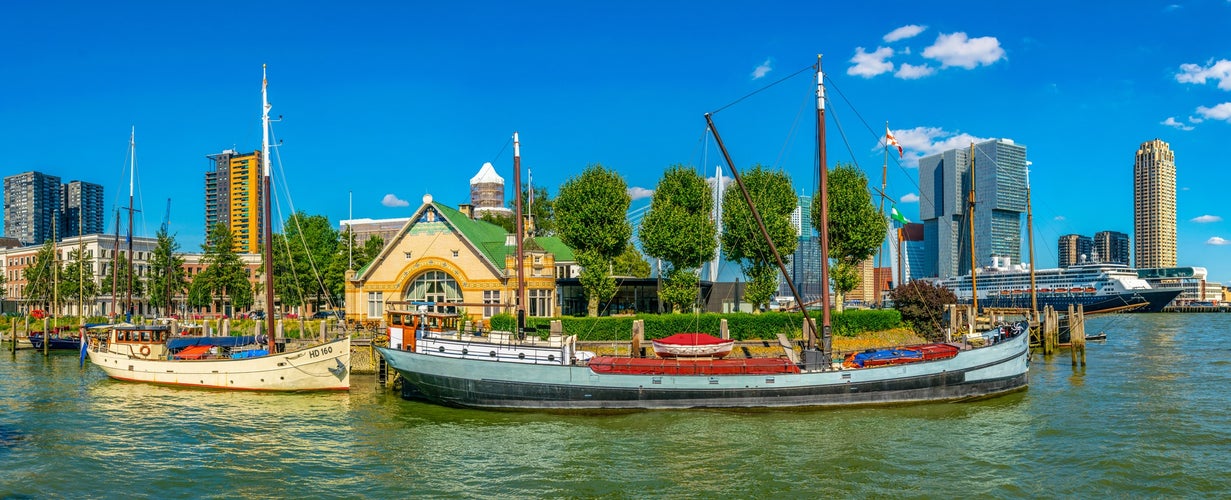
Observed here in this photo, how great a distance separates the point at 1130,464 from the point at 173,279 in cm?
8888

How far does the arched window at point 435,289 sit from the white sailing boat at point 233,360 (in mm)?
14918

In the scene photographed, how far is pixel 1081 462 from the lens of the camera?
24953 millimetres

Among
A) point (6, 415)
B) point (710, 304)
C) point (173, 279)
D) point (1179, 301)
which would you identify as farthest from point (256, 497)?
point (1179, 301)

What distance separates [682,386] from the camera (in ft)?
110

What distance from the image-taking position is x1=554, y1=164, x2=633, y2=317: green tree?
184 ft

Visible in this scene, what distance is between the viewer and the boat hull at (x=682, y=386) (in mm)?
33375

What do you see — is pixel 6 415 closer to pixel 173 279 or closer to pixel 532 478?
pixel 532 478

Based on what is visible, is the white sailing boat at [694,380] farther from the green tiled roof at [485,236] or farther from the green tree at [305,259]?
the green tree at [305,259]

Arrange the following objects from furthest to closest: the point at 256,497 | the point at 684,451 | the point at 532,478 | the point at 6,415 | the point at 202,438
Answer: the point at 6,415 → the point at 202,438 → the point at 684,451 → the point at 532,478 → the point at 256,497

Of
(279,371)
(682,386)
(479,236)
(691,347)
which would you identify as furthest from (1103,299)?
(279,371)

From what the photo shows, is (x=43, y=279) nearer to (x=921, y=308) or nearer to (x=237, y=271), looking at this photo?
(x=237, y=271)

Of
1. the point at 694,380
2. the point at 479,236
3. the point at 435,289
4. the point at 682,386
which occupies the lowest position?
the point at 682,386

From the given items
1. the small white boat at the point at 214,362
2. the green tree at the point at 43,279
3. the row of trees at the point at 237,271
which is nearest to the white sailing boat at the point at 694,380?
the small white boat at the point at 214,362

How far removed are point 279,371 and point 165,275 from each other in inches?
2247
